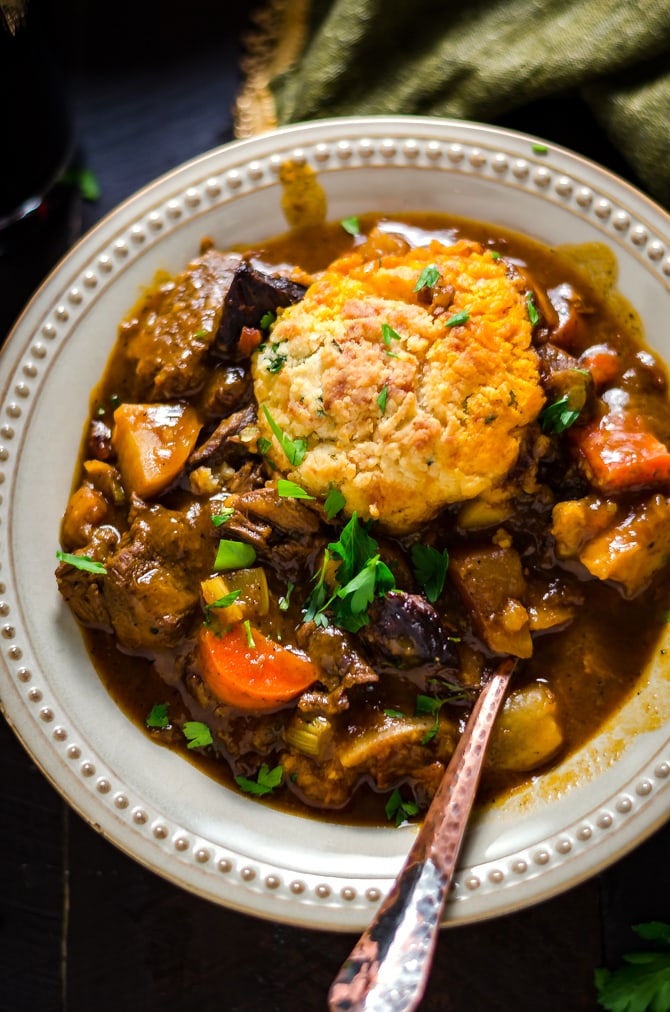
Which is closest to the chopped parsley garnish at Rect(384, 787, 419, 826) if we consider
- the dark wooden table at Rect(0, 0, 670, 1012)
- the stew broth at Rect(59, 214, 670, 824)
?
the stew broth at Rect(59, 214, 670, 824)

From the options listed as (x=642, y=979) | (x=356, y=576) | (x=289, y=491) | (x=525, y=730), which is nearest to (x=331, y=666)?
(x=356, y=576)

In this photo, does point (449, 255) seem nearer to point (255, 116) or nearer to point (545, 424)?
point (545, 424)

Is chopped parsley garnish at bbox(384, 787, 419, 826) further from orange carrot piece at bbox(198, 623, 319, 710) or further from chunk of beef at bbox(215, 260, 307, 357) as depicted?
chunk of beef at bbox(215, 260, 307, 357)

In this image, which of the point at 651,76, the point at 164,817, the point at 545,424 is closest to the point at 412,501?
the point at 545,424

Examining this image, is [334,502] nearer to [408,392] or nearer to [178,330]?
[408,392]

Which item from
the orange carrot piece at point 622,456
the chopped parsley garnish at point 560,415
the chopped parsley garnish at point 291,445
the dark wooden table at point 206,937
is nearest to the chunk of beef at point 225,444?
the chopped parsley garnish at point 291,445

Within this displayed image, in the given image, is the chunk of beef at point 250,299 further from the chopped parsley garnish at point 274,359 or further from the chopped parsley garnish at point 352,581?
the chopped parsley garnish at point 352,581
